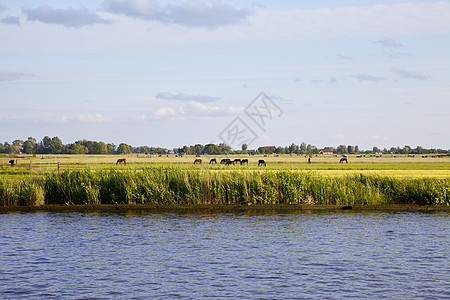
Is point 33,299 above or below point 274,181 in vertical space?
below

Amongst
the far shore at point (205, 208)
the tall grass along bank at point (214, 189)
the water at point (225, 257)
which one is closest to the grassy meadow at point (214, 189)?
the tall grass along bank at point (214, 189)

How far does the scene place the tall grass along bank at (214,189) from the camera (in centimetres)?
3428

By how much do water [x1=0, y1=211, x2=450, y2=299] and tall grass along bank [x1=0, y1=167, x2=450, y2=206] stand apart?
4.43 m

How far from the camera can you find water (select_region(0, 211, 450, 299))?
15344 mm

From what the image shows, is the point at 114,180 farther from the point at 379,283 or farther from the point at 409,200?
the point at 379,283

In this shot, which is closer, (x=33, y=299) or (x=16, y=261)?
(x=33, y=299)

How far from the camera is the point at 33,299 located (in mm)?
14414

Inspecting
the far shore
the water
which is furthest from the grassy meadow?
the water

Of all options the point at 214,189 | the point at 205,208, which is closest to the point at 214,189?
the point at 214,189

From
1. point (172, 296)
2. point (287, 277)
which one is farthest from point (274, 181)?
point (172, 296)

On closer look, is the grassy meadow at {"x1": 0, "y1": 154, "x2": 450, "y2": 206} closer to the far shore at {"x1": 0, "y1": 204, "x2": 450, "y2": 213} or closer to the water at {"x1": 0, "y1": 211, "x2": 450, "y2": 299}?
the far shore at {"x1": 0, "y1": 204, "x2": 450, "y2": 213}

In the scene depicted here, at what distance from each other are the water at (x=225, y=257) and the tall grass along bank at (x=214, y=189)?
14.5 feet

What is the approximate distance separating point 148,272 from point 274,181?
18.1m

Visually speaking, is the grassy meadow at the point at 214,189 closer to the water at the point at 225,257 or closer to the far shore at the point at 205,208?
the far shore at the point at 205,208
